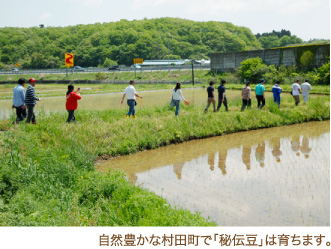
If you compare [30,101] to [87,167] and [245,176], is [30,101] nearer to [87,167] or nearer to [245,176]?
[87,167]

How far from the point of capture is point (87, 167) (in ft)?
27.2

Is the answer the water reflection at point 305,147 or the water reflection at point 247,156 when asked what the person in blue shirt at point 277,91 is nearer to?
the water reflection at point 305,147

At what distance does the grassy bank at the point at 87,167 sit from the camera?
5.67 metres

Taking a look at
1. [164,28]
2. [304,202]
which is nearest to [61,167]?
[304,202]

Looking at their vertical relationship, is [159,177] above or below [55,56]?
below

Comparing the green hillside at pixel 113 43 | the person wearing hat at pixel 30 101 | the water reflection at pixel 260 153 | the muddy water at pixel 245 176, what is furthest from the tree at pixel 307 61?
the green hillside at pixel 113 43

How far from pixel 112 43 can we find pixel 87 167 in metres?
102

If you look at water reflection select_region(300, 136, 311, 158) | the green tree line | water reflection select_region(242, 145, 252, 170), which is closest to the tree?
water reflection select_region(300, 136, 311, 158)

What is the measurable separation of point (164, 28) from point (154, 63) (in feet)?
154

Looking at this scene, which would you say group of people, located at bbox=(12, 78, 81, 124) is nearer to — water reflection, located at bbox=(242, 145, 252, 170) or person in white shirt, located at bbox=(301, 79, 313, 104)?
water reflection, located at bbox=(242, 145, 252, 170)

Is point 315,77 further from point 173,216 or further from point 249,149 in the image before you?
point 173,216

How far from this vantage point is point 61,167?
7684 mm

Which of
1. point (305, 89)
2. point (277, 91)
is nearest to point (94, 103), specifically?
point (277, 91)

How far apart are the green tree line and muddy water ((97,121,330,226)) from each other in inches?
3178
